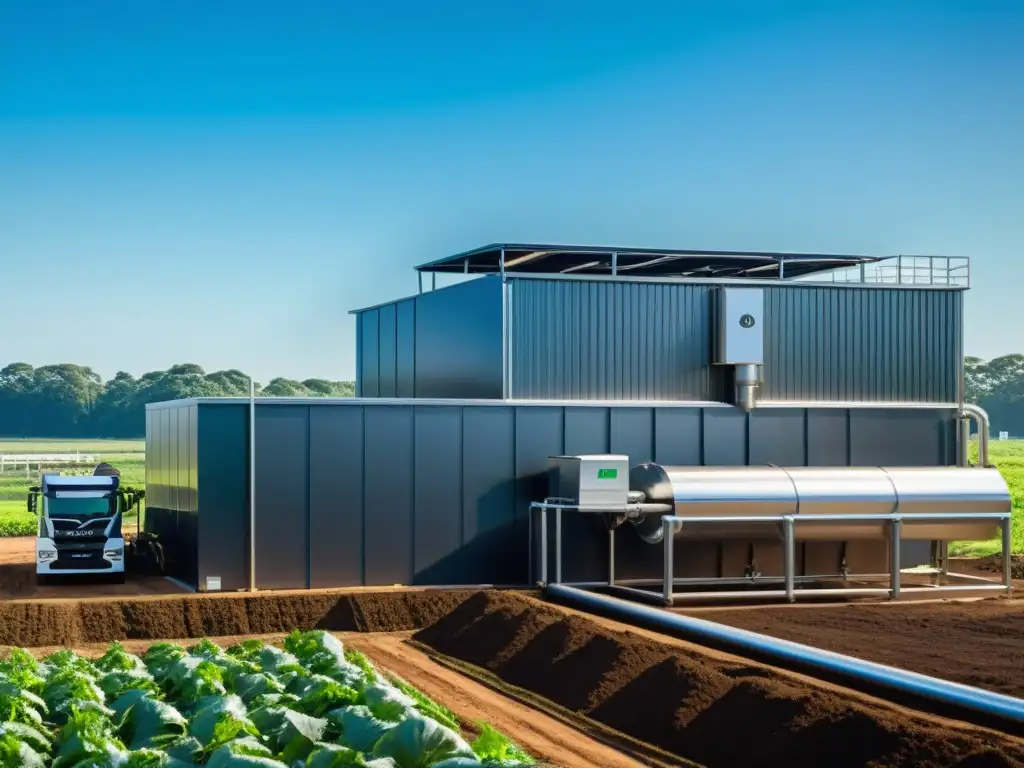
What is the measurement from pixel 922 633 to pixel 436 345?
14.1 meters

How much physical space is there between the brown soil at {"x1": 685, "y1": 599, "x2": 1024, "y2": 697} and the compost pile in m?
7.00

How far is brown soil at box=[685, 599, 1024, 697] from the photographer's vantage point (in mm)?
18578

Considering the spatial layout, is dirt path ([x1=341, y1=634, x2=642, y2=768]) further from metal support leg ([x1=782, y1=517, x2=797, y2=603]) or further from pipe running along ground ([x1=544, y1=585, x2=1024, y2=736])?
metal support leg ([x1=782, y1=517, x2=797, y2=603])

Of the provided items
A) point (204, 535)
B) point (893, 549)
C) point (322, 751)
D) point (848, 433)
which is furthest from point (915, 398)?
point (322, 751)

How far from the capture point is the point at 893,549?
2695 cm

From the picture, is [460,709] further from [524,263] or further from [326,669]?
[524,263]

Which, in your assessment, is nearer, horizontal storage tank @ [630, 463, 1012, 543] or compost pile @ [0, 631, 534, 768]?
compost pile @ [0, 631, 534, 768]

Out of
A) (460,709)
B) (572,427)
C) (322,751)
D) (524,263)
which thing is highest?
(524,263)

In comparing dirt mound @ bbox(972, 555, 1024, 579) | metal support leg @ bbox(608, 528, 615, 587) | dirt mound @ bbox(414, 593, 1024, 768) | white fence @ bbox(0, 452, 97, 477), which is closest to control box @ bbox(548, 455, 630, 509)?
metal support leg @ bbox(608, 528, 615, 587)

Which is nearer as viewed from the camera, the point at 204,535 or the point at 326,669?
the point at 326,669

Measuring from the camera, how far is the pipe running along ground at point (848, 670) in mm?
15086

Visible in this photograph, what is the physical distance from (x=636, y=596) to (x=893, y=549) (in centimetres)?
522

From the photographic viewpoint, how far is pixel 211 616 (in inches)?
987

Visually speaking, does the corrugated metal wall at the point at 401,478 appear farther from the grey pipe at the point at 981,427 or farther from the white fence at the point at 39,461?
the white fence at the point at 39,461
